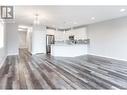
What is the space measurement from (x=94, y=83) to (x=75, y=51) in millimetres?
5629

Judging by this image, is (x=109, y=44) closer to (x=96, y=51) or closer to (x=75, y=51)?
(x=96, y=51)

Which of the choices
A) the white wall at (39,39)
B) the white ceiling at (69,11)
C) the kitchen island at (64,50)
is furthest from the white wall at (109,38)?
the white wall at (39,39)

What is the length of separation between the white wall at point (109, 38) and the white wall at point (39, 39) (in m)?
3.89

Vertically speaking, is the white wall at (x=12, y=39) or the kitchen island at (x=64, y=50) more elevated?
the white wall at (x=12, y=39)

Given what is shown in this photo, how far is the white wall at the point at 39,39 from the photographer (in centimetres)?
1030

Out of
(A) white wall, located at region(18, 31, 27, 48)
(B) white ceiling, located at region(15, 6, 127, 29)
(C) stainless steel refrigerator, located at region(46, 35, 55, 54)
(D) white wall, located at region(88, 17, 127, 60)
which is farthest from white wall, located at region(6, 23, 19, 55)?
(A) white wall, located at region(18, 31, 27, 48)

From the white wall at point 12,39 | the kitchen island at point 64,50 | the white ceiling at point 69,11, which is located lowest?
the kitchen island at point 64,50

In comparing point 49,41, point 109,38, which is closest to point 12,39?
point 49,41

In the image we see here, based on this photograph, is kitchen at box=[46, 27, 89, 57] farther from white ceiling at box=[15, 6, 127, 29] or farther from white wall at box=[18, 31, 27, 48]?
white wall at box=[18, 31, 27, 48]

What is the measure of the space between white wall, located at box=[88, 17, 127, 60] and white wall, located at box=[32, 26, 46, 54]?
3.89 m

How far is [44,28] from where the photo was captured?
35.7 feet

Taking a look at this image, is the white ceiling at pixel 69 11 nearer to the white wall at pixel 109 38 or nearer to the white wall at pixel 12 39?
the white wall at pixel 109 38

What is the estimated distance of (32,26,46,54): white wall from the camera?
10297mm
